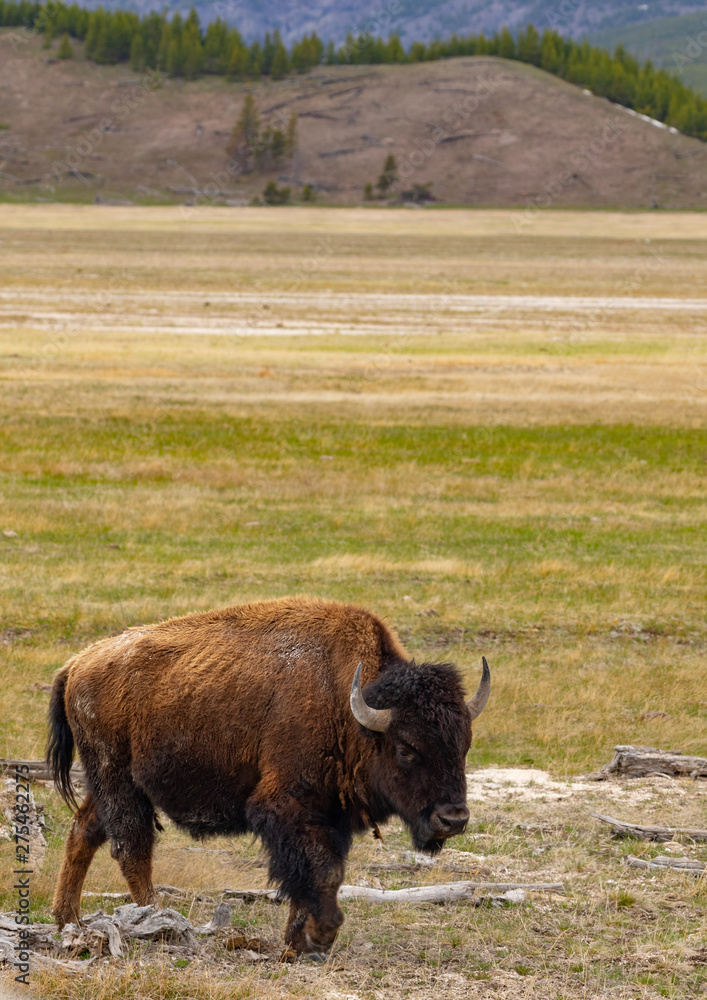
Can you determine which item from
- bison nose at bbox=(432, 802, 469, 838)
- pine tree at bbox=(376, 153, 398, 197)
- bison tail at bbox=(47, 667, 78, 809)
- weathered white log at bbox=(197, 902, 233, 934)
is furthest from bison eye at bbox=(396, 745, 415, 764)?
pine tree at bbox=(376, 153, 398, 197)

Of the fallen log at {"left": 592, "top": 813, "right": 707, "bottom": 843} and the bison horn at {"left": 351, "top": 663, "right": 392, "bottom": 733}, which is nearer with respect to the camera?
the bison horn at {"left": 351, "top": 663, "right": 392, "bottom": 733}

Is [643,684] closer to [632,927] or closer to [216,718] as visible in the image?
[632,927]

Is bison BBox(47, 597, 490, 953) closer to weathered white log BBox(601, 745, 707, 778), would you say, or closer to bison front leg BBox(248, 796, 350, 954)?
bison front leg BBox(248, 796, 350, 954)

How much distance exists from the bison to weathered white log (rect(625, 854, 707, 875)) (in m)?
2.37

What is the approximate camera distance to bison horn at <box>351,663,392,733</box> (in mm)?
6742

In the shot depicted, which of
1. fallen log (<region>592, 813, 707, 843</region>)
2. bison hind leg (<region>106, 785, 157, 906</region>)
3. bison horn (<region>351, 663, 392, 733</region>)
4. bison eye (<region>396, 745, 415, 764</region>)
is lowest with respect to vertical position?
fallen log (<region>592, 813, 707, 843</region>)

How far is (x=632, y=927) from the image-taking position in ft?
24.7

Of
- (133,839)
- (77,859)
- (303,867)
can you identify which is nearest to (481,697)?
(303,867)

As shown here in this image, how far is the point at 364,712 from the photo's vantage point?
6746mm

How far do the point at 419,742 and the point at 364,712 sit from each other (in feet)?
1.21

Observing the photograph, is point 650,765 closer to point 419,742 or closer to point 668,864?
point 668,864

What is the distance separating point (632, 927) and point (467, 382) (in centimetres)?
3061

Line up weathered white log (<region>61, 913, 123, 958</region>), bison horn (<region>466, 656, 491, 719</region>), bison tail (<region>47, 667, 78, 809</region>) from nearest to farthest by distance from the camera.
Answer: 1. weathered white log (<region>61, 913, 123, 958</region>)
2. bison horn (<region>466, 656, 491, 719</region>)
3. bison tail (<region>47, 667, 78, 809</region>)

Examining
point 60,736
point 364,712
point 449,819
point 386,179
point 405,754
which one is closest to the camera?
point 449,819
